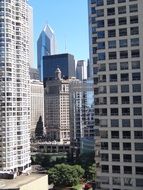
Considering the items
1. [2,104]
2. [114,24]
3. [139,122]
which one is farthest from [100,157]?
[2,104]

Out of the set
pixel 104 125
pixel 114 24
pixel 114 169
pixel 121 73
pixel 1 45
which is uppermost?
pixel 1 45

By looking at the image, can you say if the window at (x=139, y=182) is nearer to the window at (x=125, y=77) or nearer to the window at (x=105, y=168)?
the window at (x=105, y=168)

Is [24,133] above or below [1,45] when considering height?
below

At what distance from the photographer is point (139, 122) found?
60406 mm

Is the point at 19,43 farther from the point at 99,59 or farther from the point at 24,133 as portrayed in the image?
the point at 99,59

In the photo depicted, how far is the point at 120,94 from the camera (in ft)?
203

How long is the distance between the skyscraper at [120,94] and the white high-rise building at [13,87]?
248ft

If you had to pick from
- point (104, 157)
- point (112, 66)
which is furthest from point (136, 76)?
point (104, 157)

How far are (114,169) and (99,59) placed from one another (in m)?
16.5

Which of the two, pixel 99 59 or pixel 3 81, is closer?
pixel 99 59

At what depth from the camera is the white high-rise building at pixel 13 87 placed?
443 feet

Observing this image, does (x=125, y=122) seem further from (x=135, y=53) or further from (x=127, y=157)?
(x=135, y=53)

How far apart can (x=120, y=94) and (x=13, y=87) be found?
8099 cm

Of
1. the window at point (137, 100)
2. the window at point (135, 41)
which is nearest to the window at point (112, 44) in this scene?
the window at point (135, 41)
